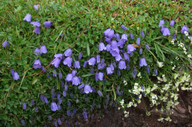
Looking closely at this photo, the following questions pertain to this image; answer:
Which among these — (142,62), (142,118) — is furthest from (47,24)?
(142,118)

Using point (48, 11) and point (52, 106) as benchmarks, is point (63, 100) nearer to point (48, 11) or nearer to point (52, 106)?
point (52, 106)

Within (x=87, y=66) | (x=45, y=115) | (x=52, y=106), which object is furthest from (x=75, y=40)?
(x=45, y=115)

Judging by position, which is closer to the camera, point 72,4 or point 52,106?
point 52,106

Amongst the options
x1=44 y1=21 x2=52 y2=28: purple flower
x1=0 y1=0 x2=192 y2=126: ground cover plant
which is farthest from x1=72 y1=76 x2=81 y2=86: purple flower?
x1=44 y1=21 x2=52 y2=28: purple flower

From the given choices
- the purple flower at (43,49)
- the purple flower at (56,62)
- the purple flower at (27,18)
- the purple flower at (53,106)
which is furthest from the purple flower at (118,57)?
the purple flower at (27,18)

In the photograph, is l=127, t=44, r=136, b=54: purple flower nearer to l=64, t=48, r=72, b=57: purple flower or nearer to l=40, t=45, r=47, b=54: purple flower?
l=64, t=48, r=72, b=57: purple flower
